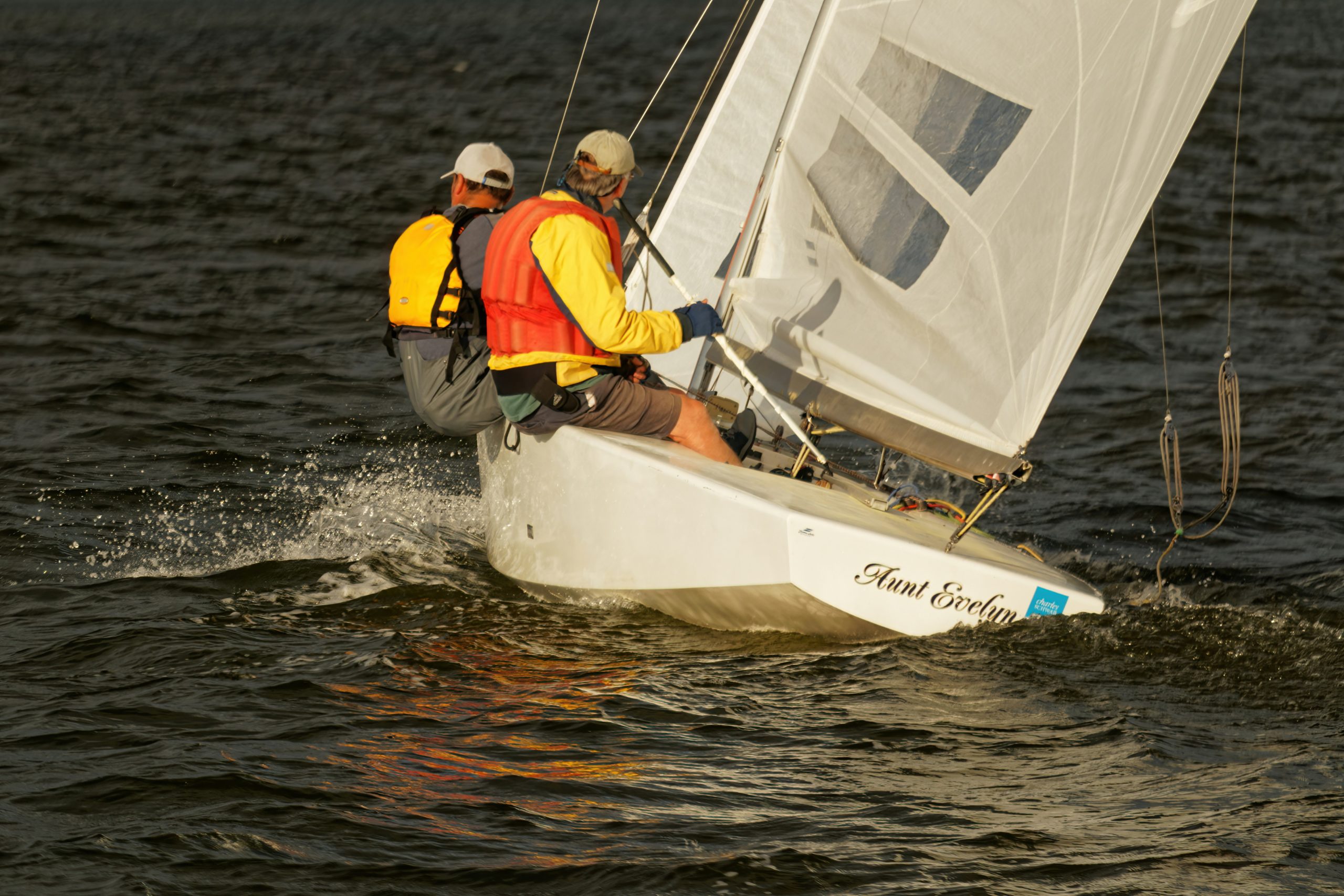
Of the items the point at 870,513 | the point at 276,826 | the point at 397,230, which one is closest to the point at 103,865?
the point at 276,826

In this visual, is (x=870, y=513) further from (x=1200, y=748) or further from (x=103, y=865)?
(x=103, y=865)

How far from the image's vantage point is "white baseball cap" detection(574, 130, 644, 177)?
5.05 metres

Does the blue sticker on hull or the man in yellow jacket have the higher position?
the man in yellow jacket

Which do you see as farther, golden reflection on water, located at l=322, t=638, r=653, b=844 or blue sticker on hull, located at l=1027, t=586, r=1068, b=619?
blue sticker on hull, located at l=1027, t=586, r=1068, b=619

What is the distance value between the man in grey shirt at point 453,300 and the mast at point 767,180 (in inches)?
33.9

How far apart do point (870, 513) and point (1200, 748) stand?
4.21 ft

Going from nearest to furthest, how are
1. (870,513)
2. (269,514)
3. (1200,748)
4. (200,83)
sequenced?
(1200,748) < (870,513) < (269,514) < (200,83)

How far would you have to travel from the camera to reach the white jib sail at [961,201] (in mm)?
5059

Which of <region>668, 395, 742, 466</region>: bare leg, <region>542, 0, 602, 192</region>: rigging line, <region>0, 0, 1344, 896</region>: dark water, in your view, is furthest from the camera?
<region>542, 0, 602, 192</region>: rigging line

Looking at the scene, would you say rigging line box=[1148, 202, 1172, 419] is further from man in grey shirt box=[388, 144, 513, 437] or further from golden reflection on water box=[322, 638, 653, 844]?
golden reflection on water box=[322, 638, 653, 844]

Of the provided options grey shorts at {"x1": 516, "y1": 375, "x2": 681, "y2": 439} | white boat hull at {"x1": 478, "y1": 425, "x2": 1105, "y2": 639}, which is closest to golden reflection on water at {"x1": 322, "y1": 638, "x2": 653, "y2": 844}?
white boat hull at {"x1": 478, "y1": 425, "x2": 1105, "y2": 639}

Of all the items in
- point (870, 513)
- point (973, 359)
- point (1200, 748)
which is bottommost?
point (1200, 748)

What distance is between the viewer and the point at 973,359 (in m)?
5.39

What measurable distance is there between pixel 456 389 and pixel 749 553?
1.35m
